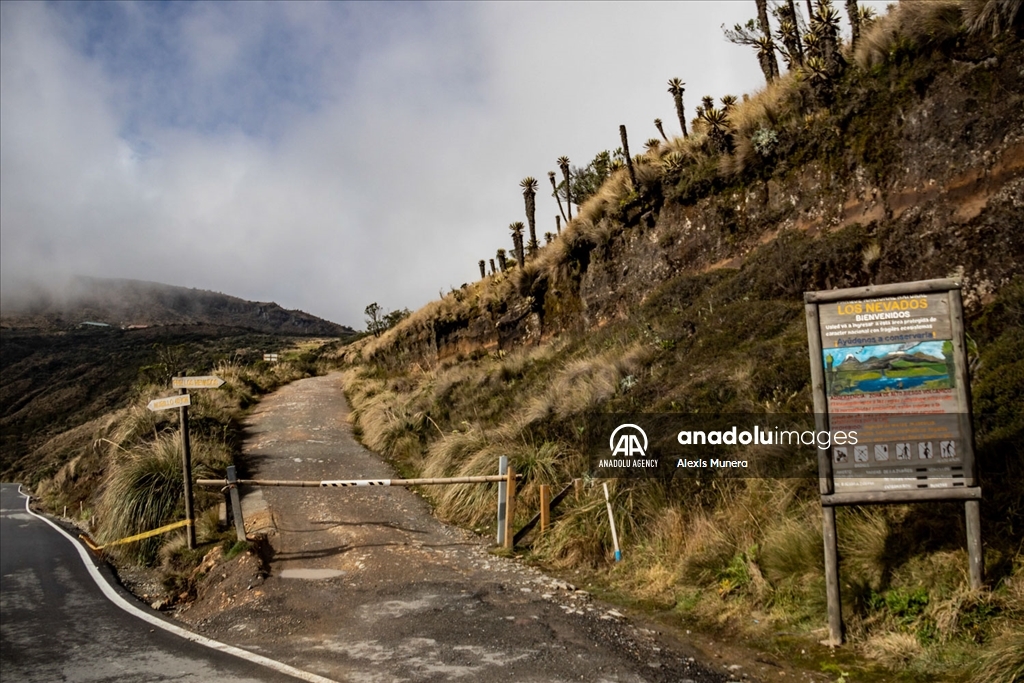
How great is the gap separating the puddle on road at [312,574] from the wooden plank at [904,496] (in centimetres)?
632

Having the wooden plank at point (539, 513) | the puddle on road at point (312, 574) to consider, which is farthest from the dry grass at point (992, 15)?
the puddle on road at point (312, 574)

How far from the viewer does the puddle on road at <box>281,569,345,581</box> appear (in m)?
9.25

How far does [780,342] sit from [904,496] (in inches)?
184

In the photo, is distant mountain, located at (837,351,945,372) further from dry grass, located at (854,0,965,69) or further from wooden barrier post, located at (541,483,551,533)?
dry grass, located at (854,0,965,69)

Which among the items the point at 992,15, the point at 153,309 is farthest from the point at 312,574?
the point at 153,309

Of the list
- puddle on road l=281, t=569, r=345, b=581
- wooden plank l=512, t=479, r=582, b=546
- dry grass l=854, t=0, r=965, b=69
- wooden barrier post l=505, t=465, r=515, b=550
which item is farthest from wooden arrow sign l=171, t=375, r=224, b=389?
dry grass l=854, t=0, r=965, b=69

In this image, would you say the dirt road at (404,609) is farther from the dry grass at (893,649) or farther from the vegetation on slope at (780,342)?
the dry grass at (893,649)

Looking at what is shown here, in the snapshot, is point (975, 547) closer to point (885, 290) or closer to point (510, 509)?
point (885, 290)

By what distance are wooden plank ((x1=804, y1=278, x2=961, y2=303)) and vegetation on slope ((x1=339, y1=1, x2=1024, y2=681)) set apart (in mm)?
1729

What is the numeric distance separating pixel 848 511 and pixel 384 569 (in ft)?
18.9

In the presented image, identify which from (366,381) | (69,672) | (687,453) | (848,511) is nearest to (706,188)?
(687,453)

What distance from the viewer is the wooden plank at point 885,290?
218 inches

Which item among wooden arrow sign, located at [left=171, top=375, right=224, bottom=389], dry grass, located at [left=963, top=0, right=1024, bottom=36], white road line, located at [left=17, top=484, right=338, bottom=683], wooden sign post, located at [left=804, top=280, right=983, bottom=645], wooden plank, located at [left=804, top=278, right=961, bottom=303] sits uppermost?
dry grass, located at [left=963, top=0, right=1024, bottom=36]

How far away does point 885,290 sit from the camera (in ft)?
18.6
